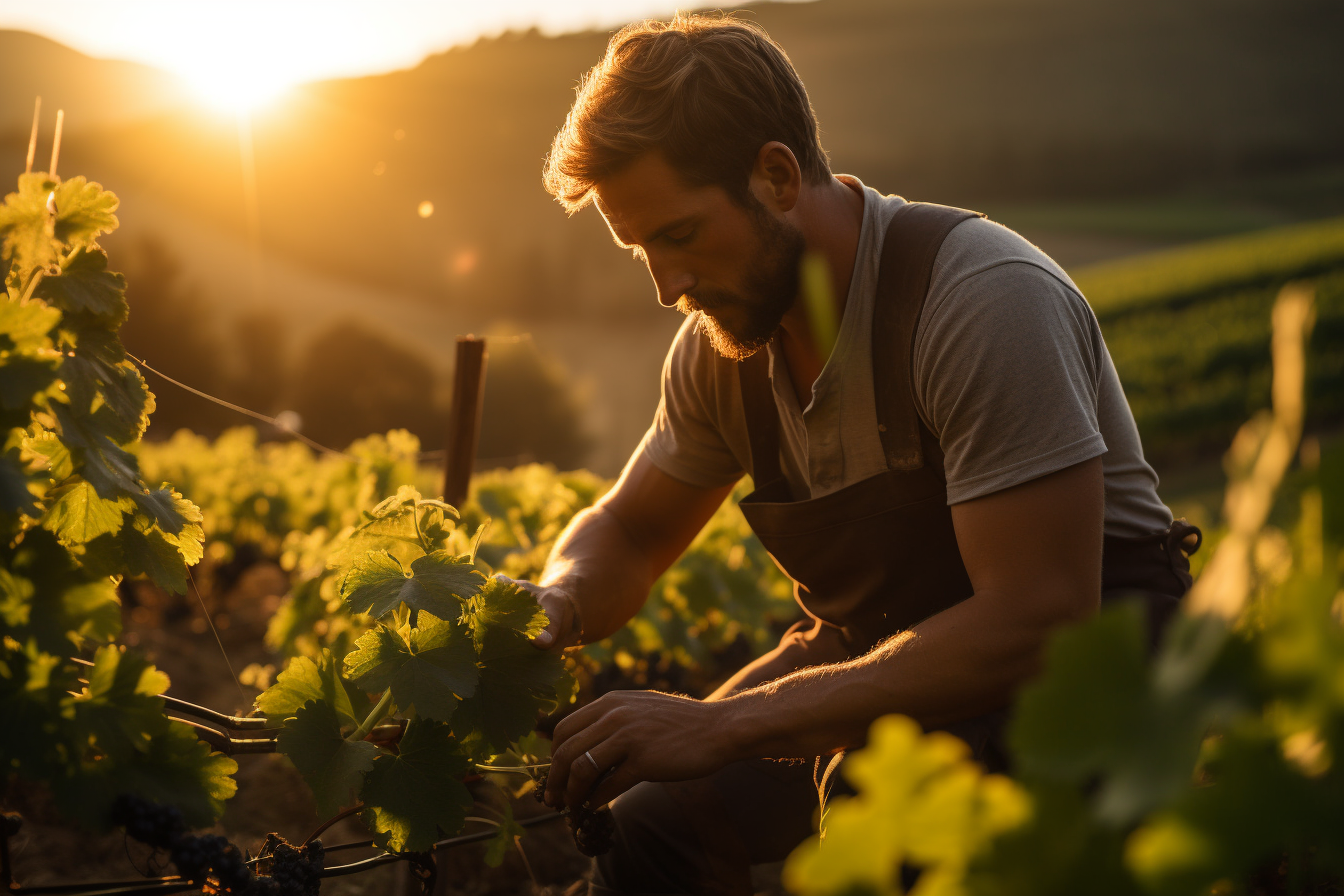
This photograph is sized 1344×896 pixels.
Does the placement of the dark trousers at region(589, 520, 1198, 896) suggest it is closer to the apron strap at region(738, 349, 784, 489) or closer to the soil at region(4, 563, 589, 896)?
the soil at region(4, 563, 589, 896)

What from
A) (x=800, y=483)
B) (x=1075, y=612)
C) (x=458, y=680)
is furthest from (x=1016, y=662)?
(x=458, y=680)

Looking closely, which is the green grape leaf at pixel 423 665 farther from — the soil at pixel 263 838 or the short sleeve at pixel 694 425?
the short sleeve at pixel 694 425

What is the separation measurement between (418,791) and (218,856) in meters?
0.35

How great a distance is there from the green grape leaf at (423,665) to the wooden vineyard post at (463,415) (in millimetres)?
1219

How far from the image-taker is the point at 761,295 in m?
2.32

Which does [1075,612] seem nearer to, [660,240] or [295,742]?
[660,240]

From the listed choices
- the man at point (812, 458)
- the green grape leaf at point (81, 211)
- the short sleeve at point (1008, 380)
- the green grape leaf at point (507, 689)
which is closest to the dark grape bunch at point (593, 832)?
the man at point (812, 458)

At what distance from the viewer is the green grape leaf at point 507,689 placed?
186 centimetres

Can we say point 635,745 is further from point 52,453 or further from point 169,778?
point 52,453

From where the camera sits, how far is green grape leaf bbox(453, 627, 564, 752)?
1857 mm

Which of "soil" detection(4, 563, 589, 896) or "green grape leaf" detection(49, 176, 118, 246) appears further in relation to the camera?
"soil" detection(4, 563, 589, 896)

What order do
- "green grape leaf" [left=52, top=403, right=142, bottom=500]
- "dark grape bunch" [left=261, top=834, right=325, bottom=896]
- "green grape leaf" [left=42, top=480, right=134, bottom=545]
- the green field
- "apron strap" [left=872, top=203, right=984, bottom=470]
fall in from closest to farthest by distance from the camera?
"green grape leaf" [left=52, top=403, right=142, bottom=500] < "green grape leaf" [left=42, top=480, right=134, bottom=545] < "dark grape bunch" [left=261, top=834, right=325, bottom=896] < "apron strap" [left=872, top=203, right=984, bottom=470] < the green field

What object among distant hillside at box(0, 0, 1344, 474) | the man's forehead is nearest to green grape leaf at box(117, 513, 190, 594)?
the man's forehead

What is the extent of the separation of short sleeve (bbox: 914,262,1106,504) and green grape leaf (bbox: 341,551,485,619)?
0.97 meters
